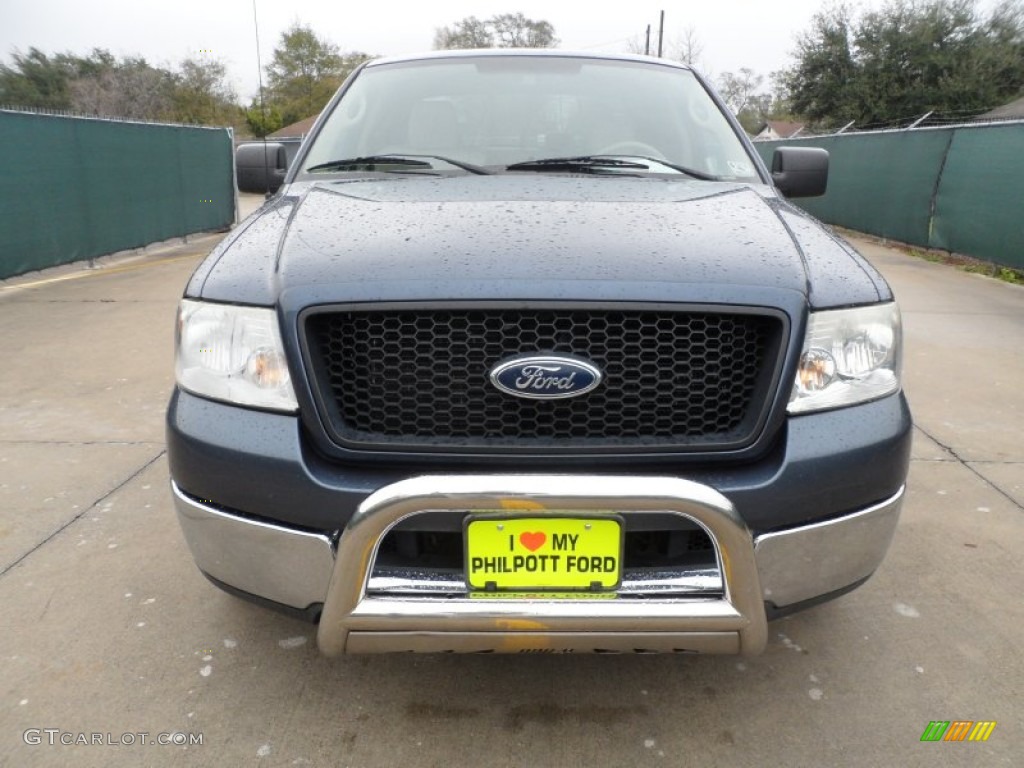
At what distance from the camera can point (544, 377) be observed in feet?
5.56

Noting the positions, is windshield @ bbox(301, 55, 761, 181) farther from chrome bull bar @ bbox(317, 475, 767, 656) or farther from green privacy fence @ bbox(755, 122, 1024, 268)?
green privacy fence @ bbox(755, 122, 1024, 268)

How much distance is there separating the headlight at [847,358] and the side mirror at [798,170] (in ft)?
4.78

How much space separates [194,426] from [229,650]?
832 millimetres

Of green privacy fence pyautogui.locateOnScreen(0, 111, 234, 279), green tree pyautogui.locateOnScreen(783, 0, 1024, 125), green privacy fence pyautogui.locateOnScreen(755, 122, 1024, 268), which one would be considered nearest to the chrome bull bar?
green privacy fence pyautogui.locateOnScreen(0, 111, 234, 279)

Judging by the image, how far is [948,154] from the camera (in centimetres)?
1047

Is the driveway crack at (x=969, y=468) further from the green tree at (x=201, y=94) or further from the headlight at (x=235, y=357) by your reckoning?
the green tree at (x=201, y=94)

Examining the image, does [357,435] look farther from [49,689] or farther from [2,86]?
[2,86]

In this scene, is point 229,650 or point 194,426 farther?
point 229,650

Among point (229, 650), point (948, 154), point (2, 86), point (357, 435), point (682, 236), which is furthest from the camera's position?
point (2, 86)

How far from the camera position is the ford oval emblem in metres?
1.69

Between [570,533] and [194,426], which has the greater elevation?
[194,426]

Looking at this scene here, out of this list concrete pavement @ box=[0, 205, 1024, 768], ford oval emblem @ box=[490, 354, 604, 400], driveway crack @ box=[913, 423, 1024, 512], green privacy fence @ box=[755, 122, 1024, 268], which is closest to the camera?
ford oval emblem @ box=[490, 354, 604, 400]

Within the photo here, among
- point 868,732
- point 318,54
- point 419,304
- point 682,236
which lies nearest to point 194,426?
point 419,304

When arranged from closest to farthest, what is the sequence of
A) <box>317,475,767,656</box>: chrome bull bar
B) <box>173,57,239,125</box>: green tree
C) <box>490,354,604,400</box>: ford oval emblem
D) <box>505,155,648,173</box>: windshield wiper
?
<box>317,475,767,656</box>: chrome bull bar → <box>490,354,604,400</box>: ford oval emblem → <box>505,155,648,173</box>: windshield wiper → <box>173,57,239,125</box>: green tree
